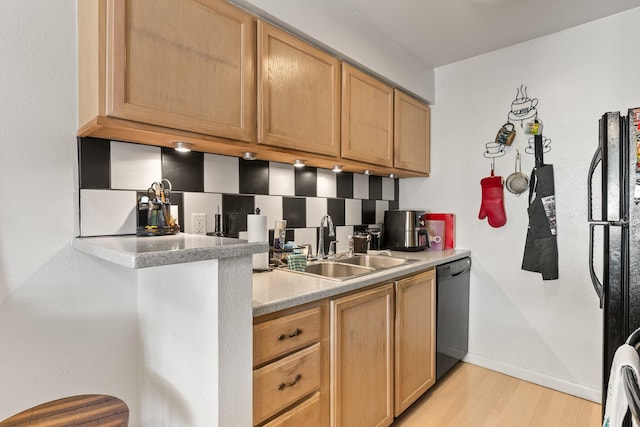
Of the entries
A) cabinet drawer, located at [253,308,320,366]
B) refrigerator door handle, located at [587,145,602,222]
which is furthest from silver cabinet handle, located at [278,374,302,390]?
refrigerator door handle, located at [587,145,602,222]

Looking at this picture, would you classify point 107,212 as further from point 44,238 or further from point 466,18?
point 466,18

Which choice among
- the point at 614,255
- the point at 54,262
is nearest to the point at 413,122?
the point at 614,255

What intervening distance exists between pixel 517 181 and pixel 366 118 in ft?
3.92

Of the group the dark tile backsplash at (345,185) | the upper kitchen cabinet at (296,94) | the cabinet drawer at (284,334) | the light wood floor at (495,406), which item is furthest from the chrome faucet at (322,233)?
the light wood floor at (495,406)

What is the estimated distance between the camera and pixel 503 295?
8.18 feet

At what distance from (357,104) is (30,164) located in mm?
1603

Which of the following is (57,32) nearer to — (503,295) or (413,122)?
(413,122)

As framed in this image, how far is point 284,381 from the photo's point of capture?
1.24m

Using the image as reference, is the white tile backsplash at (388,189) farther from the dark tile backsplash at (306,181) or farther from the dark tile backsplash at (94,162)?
the dark tile backsplash at (94,162)

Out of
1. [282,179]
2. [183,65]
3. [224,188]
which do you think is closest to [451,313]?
[282,179]

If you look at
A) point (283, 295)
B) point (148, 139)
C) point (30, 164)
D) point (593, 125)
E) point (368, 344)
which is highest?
point (593, 125)

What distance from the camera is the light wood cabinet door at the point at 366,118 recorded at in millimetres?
1992

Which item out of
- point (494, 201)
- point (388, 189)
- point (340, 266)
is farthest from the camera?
point (388, 189)

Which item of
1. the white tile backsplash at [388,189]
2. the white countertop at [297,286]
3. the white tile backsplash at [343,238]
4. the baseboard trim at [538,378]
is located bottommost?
the baseboard trim at [538,378]
